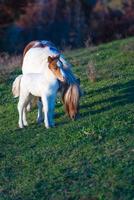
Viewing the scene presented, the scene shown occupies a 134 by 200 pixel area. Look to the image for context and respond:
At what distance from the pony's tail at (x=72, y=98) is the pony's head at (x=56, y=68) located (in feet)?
1.44

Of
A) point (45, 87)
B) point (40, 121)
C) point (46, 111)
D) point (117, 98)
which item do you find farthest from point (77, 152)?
point (117, 98)

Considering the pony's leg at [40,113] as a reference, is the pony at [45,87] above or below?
above

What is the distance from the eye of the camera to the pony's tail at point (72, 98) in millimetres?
10617

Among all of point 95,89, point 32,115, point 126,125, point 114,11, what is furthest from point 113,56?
point 114,11

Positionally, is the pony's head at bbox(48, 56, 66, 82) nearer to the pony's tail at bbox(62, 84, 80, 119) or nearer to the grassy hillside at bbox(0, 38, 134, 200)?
the pony's tail at bbox(62, 84, 80, 119)

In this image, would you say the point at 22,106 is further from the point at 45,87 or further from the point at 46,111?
the point at 45,87

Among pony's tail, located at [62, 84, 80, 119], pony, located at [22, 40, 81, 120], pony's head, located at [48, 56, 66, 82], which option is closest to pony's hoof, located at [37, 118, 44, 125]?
pony, located at [22, 40, 81, 120]

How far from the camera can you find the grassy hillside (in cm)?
809

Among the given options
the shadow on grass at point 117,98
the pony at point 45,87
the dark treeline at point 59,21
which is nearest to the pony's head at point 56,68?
the pony at point 45,87

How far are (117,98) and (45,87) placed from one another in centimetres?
194

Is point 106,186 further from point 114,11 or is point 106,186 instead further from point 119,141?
point 114,11

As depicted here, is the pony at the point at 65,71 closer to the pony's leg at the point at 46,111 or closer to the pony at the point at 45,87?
the pony at the point at 45,87

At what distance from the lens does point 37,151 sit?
9.52m

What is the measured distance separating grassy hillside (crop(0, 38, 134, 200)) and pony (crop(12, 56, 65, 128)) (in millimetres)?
296
